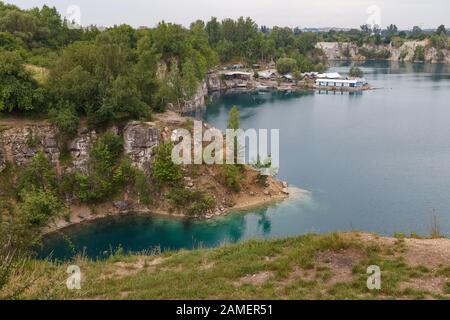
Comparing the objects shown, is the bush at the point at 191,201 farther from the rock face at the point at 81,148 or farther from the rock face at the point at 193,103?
the rock face at the point at 193,103

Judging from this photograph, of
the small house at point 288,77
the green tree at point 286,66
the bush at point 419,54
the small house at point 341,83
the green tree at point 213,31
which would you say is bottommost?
the small house at point 341,83

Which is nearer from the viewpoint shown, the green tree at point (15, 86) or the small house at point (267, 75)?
the green tree at point (15, 86)

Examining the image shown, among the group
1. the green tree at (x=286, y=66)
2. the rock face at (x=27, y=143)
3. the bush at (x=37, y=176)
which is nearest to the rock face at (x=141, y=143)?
the rock face at (x=27, y=143)

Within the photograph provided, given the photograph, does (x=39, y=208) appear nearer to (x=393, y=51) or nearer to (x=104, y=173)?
(x=104, y=173)

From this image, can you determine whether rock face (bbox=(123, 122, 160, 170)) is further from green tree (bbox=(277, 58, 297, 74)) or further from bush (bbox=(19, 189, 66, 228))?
green tree (bbox=(277, 58, 297, 74))
